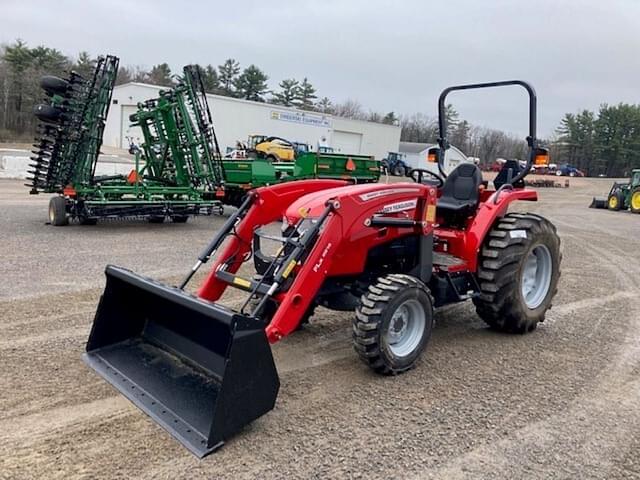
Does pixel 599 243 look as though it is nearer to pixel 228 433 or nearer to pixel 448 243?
pixel 448 243

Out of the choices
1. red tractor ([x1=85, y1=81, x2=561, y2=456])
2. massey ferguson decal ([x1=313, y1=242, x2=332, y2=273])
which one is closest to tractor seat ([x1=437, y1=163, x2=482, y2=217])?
red tractor ([x1=85, y1=81, x2=561, y2=456])

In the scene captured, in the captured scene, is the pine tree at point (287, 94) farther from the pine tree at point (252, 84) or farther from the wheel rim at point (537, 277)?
the wheel rim at point (537, 277)

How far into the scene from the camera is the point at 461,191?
5.08 meters

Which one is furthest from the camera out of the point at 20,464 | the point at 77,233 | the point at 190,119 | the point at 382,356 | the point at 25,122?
the point at 25,122

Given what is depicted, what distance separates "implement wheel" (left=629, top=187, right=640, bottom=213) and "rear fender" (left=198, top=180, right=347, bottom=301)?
2156cm

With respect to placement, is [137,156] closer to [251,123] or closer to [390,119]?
[251,123]

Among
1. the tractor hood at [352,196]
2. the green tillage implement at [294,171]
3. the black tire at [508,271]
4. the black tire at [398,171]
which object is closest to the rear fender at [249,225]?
the tractor hood at [352,196]

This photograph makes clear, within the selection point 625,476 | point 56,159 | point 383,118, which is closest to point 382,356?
point 625,476

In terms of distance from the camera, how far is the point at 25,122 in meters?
46.3

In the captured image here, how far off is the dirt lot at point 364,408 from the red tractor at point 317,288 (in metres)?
0.17

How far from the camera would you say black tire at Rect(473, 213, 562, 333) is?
4645 millimetres

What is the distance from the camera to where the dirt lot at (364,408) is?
2.76 m

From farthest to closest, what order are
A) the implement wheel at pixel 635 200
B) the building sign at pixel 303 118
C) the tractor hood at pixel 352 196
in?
the building sign at pixel 303 118
the implement wheel at pixel 635 200
the tractor hood at pixel 352 196

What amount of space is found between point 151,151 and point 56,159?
2.12m
